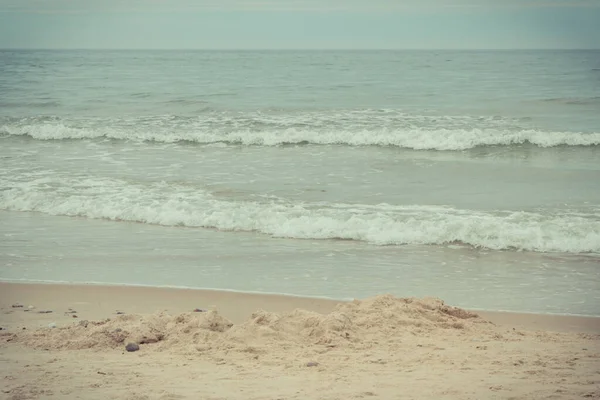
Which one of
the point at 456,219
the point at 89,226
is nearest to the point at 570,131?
the point at 456,219

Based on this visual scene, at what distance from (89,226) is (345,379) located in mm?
6136

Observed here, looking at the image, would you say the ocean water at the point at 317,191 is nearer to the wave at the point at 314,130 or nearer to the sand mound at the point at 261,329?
the wave at the point at 314,130

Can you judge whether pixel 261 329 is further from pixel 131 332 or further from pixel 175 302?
pixel 175 302

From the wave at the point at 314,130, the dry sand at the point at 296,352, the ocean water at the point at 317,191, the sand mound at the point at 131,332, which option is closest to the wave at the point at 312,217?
the ocean water at the point at 317,191

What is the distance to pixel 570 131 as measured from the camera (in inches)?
616

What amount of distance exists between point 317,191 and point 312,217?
1838mm

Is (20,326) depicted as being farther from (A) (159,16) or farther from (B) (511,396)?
(A) (159,16)

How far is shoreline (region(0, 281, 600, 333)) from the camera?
565cm

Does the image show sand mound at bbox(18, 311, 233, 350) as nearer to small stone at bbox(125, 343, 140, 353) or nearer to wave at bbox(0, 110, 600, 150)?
small stone at bbox(125, 343, 140, 353)

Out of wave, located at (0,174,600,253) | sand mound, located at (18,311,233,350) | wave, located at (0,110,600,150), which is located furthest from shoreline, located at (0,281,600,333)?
wave, located at (0,110,600,150)

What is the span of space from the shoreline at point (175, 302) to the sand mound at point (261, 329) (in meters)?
0.54

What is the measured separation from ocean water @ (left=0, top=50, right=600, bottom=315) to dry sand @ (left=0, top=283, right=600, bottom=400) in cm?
93

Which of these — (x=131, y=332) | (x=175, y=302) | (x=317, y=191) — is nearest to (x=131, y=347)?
(x=131, y=332)

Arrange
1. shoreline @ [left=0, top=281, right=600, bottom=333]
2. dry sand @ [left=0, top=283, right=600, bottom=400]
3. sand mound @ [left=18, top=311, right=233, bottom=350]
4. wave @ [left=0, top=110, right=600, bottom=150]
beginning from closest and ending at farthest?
dry sand @ [left=0, top=283, right=600, bottom=400] → sand mound @ [left=18, top=311, right=233, bottom=350] → shoreline @ [left=0, top=281, right=600, bottom=333] → wave @ [left=0, top=110, right=600, bottom=150]
